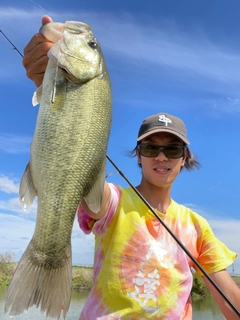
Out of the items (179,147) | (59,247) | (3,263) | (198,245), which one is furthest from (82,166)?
(3,263)

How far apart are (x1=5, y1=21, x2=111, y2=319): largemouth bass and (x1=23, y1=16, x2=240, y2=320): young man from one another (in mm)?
422

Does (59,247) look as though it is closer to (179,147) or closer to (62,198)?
(62,198)

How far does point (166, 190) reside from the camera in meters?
3.96

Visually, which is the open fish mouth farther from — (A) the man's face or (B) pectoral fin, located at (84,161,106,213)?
(A) the man's face

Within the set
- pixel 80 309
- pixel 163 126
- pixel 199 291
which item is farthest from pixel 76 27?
pixel 199 291

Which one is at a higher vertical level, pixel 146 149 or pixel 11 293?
pixel 146 149

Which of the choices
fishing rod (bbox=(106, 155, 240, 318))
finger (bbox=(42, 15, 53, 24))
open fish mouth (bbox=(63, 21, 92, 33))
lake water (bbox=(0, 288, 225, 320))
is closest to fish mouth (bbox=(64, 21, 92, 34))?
open fish mouth (bbox=(63, 21, 92, 33))

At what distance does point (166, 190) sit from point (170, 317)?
3.72 ft

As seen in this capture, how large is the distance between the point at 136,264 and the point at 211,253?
83 cm

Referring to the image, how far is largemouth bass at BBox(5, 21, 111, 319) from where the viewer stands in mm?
2410

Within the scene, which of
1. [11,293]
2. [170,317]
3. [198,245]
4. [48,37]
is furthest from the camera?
[198,245]

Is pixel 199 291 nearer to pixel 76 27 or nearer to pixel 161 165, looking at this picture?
pixel 161 165

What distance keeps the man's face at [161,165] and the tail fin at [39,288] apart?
1.54m

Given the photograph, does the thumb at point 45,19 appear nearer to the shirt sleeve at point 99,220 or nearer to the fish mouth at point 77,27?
the fish mouth at point 77,27
